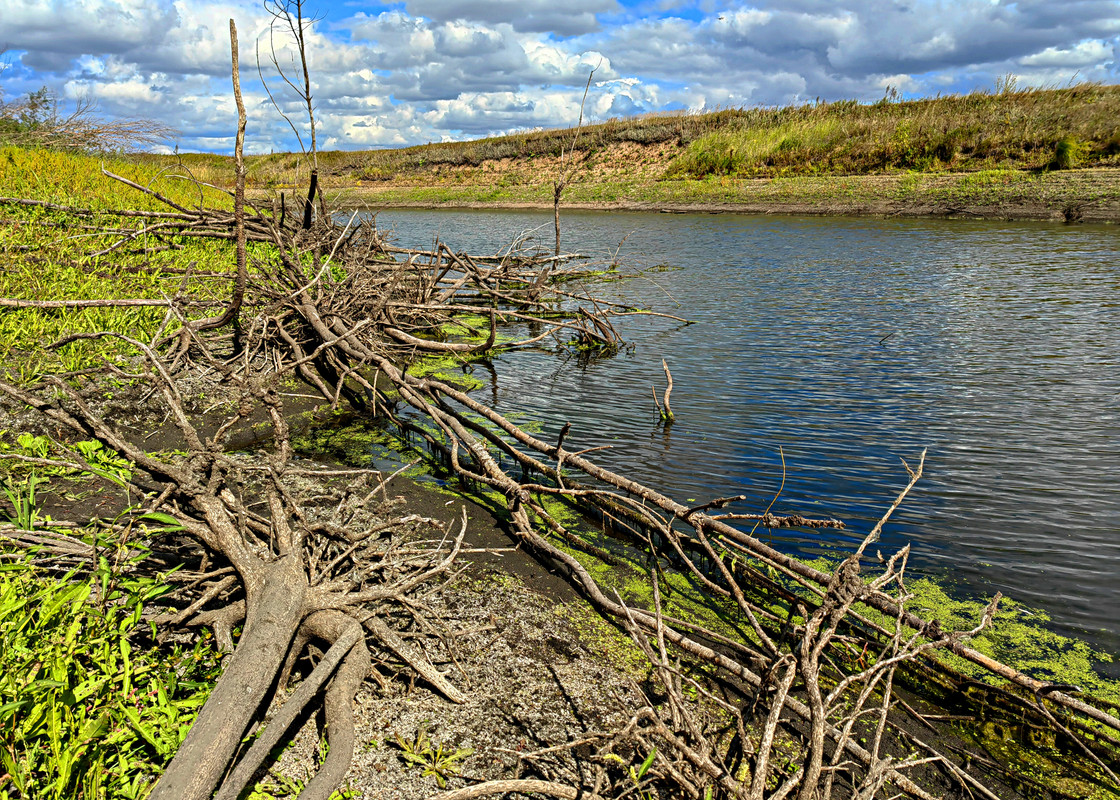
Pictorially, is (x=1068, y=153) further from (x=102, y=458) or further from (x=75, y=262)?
(x=102, y=458)

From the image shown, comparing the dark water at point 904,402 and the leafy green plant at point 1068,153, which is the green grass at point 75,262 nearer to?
the dark water at point 904,402

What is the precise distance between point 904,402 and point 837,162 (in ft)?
68.6

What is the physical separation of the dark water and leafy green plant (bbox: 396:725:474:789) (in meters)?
2.33

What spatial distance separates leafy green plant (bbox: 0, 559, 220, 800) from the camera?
70.8 inches

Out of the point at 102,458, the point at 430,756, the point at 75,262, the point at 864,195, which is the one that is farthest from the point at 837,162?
the point at 430,756

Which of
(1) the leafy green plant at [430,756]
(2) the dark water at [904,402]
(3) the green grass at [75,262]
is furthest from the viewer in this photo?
(3) the green grass at [75,262]

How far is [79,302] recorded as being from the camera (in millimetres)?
5258

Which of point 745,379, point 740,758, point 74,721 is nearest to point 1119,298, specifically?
point 745,379

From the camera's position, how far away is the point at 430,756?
7.00 feet

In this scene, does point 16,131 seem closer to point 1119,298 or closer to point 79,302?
point 79,302

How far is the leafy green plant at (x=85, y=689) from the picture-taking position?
5.90 feet

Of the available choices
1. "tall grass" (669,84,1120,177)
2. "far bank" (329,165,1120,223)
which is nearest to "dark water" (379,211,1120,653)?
"far bank" (329,165,1120,223)

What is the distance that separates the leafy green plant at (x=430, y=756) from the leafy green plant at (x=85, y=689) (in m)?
0.71

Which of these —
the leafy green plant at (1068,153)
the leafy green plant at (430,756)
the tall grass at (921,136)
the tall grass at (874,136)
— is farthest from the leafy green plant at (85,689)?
the tall grass at (921,136)
